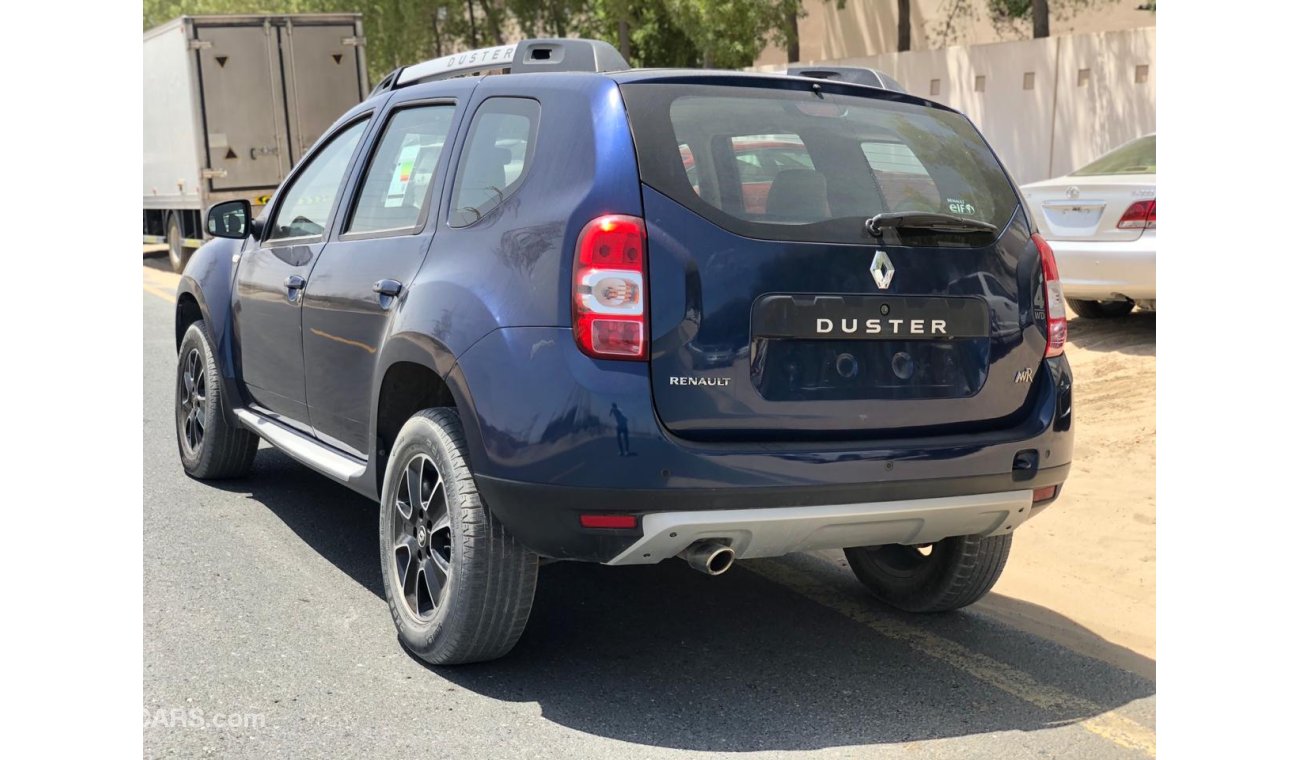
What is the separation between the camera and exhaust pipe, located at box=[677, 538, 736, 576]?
3.88 metres

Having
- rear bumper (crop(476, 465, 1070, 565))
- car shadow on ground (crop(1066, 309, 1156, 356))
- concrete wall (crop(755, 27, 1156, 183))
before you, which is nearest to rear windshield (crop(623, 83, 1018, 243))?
rear bumper (crop(476, 465, 1070, 565))

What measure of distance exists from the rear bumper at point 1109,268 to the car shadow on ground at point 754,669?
5.05 metres

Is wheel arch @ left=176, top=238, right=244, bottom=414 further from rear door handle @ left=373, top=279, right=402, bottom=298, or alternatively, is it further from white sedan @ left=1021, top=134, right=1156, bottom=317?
white sedan @ left=1021, top=134, right=1156, bottom=317

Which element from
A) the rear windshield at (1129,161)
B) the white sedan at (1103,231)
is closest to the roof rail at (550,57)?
the white sedan at (1103,231)

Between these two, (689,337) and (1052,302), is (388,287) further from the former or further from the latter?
(1052,302)

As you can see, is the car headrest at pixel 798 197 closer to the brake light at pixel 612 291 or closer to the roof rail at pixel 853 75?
the brake light at pixel 612 291

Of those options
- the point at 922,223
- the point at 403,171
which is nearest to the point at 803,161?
the point at 922,223

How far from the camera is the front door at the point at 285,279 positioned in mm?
5449

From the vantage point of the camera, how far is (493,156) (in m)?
4.42

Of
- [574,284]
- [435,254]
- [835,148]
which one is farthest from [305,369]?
[835,148]

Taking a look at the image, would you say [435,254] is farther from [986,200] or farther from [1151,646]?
[1151,646]

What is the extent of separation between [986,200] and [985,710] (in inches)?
60.4

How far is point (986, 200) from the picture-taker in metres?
4.36

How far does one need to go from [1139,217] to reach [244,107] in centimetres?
1361
